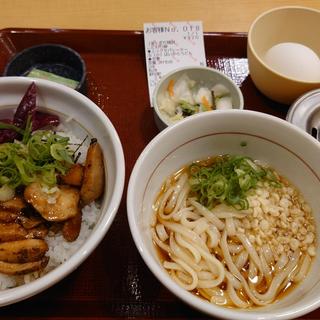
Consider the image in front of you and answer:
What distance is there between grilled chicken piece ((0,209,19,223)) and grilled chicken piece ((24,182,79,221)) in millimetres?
71

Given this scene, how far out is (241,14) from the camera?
2.22 meters

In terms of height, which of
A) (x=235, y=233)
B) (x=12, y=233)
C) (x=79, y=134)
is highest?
(x=79, y=134)

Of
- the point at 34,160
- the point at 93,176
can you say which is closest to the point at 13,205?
the point at 34,160

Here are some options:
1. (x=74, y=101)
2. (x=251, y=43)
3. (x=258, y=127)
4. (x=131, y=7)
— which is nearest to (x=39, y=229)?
(x=74, y=101)

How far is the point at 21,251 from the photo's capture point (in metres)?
1.17

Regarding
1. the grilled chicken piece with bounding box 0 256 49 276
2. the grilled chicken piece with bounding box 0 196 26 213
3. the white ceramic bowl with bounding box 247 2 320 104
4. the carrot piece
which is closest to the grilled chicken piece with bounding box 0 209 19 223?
the grilled chicken piece with bounding box 0 196 26 213

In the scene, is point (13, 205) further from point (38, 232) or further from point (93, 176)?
point (93, 176)

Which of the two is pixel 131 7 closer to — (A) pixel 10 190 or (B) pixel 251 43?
(B) pixel 251 43

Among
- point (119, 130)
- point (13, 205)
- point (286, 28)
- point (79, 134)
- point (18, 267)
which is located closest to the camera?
point (18, 267)

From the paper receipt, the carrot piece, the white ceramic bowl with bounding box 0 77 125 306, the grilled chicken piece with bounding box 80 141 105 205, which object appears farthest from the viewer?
the paper receipt

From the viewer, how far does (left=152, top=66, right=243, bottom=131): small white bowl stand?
1723mm

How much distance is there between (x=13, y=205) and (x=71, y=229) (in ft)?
0.68

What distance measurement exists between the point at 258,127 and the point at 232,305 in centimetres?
58

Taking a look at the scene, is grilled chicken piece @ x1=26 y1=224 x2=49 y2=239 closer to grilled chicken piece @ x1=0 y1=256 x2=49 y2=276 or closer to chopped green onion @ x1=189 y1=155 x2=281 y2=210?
grilled chicken piece @ x1=0 y1=256 x2=49 y2=276
